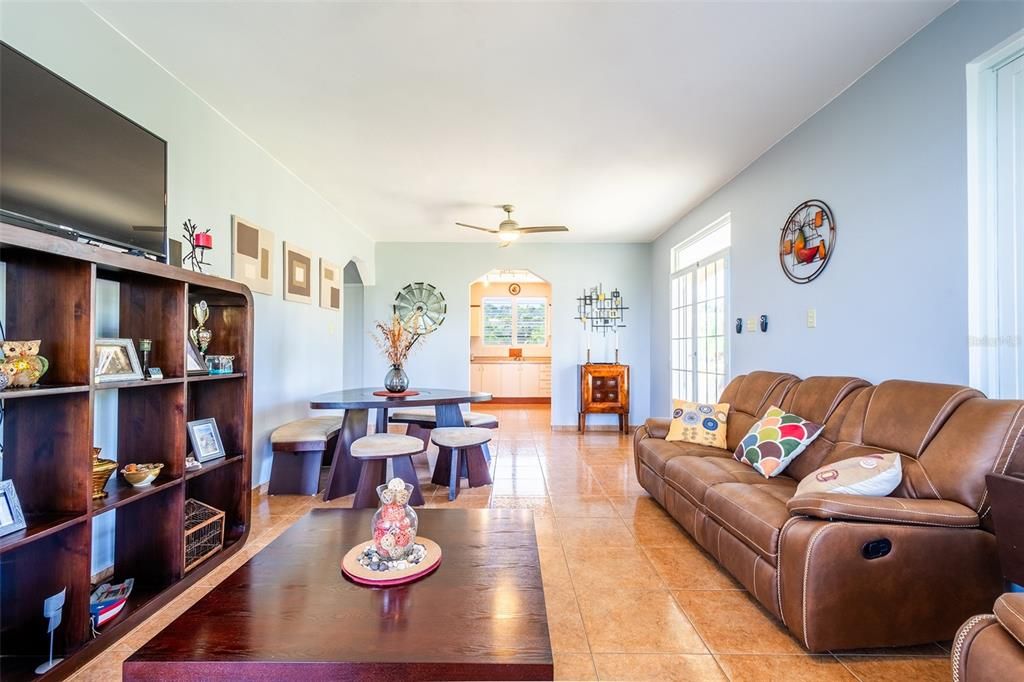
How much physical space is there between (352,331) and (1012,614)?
6.65 meters

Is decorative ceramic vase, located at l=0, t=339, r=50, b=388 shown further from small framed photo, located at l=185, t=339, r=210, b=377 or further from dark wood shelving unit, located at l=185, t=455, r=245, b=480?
dark wood shelving unit, located at l=185, t=455, r=245, b=480

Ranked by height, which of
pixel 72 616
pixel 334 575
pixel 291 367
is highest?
pixel 291 367

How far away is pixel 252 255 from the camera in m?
3.26

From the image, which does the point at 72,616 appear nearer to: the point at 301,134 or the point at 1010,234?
the point at 301,134

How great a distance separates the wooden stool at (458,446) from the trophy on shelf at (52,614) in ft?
6.65

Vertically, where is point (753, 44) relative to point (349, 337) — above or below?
above

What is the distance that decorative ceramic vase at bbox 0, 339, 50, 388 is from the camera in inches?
53.3

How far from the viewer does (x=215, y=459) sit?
2256 mm

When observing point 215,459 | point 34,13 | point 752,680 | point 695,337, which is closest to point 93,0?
point 34,13

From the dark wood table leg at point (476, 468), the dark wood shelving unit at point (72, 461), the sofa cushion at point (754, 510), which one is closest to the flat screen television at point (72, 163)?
the dark wood shelving unit at point (72, 461)

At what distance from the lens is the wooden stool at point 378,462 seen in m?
2.92

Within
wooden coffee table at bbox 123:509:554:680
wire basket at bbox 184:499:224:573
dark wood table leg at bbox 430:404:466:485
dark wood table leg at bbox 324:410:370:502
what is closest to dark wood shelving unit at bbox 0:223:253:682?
wire basket at bbox 184:499:224:573

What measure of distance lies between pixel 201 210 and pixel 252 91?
2.52ft

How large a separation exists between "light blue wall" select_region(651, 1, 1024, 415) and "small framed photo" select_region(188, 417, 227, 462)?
135 inches
